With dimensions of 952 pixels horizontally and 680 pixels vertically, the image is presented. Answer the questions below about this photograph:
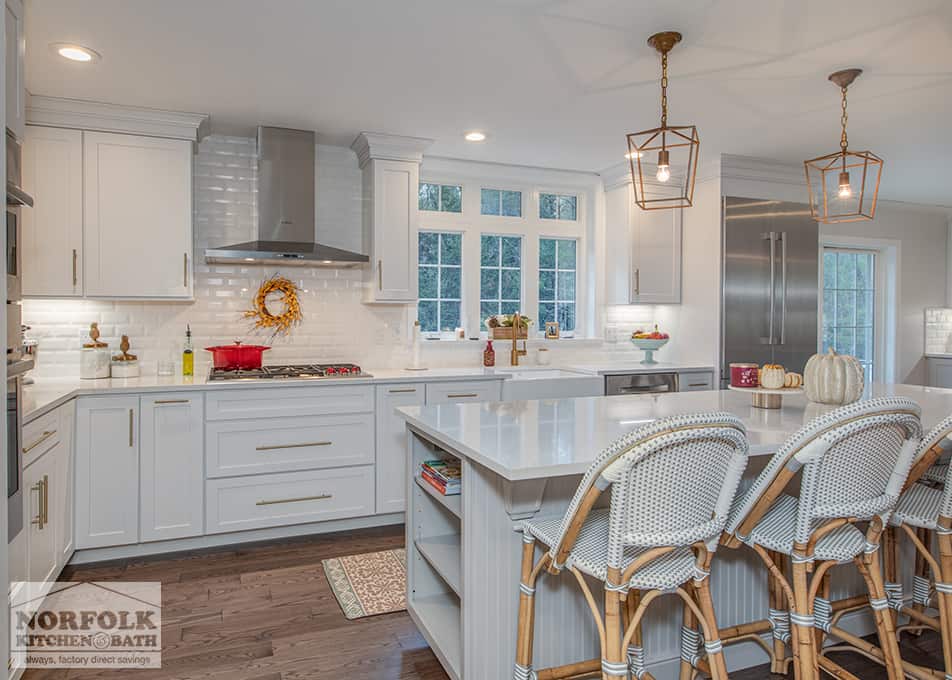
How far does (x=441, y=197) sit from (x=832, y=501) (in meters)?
3.78

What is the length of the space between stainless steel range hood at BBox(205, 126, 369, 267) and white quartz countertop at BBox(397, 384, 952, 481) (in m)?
1.82

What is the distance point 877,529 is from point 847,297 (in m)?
5.23

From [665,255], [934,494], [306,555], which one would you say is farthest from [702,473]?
[665,255]

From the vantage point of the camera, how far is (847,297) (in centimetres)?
630

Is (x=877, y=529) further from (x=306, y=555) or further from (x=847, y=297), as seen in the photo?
(x=847, y=297)

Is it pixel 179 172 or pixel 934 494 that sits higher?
pixel 179 172

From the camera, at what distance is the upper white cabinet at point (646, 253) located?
4.98 metres

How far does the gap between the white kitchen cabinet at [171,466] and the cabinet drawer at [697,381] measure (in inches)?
130

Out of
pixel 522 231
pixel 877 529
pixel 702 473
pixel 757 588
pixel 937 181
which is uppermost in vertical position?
pixel 937 181

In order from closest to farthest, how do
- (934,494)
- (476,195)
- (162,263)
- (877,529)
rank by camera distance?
1. (877,529)
2. (934,494)
3. (162,263)
4. (476,195)

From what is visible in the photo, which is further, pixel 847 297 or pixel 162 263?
pixel 847 297

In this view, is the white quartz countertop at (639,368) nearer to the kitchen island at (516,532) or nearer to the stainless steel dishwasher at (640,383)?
the stainless steel dishwasher at (640,383)

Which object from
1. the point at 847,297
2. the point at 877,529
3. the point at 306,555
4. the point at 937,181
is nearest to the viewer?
the point at 877,529

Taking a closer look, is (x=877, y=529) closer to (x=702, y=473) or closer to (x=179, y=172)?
(x=702, y=473)
